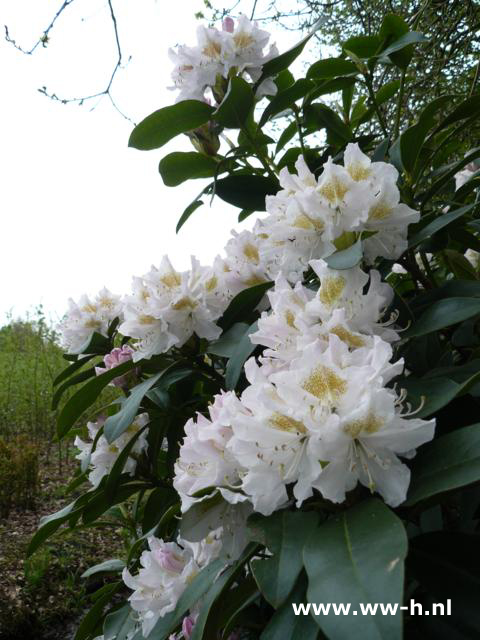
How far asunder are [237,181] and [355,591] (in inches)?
29.1

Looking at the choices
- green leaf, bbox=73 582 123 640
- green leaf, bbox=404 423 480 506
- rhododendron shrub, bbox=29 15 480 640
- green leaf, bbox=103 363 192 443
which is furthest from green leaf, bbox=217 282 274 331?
green leaf, bbox=73 582 123 640

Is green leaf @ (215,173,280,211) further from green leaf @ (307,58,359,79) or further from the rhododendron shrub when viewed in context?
green leaf @ (307,58,359,79)

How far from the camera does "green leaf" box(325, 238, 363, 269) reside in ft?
Result: 2.33

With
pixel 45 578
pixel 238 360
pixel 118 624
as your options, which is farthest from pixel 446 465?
pixel 45 578

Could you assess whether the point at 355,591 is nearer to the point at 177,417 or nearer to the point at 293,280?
the point at 293,280

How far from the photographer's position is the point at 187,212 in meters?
1.17

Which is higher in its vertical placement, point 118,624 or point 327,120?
point 327,120

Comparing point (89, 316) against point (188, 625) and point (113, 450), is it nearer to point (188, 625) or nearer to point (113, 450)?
point (113, 450)

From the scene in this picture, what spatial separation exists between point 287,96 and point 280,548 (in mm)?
780

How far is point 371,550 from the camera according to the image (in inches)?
20.0

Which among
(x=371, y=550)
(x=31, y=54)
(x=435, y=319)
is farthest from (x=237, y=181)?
(x=31, y=54)

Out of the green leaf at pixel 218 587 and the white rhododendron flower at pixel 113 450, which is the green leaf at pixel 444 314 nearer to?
the green leaf at pixel 218 587

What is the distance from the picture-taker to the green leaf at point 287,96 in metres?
1.08

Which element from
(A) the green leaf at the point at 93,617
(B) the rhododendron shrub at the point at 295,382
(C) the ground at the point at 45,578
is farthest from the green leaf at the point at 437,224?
(C) the ground at the point at 45,578
